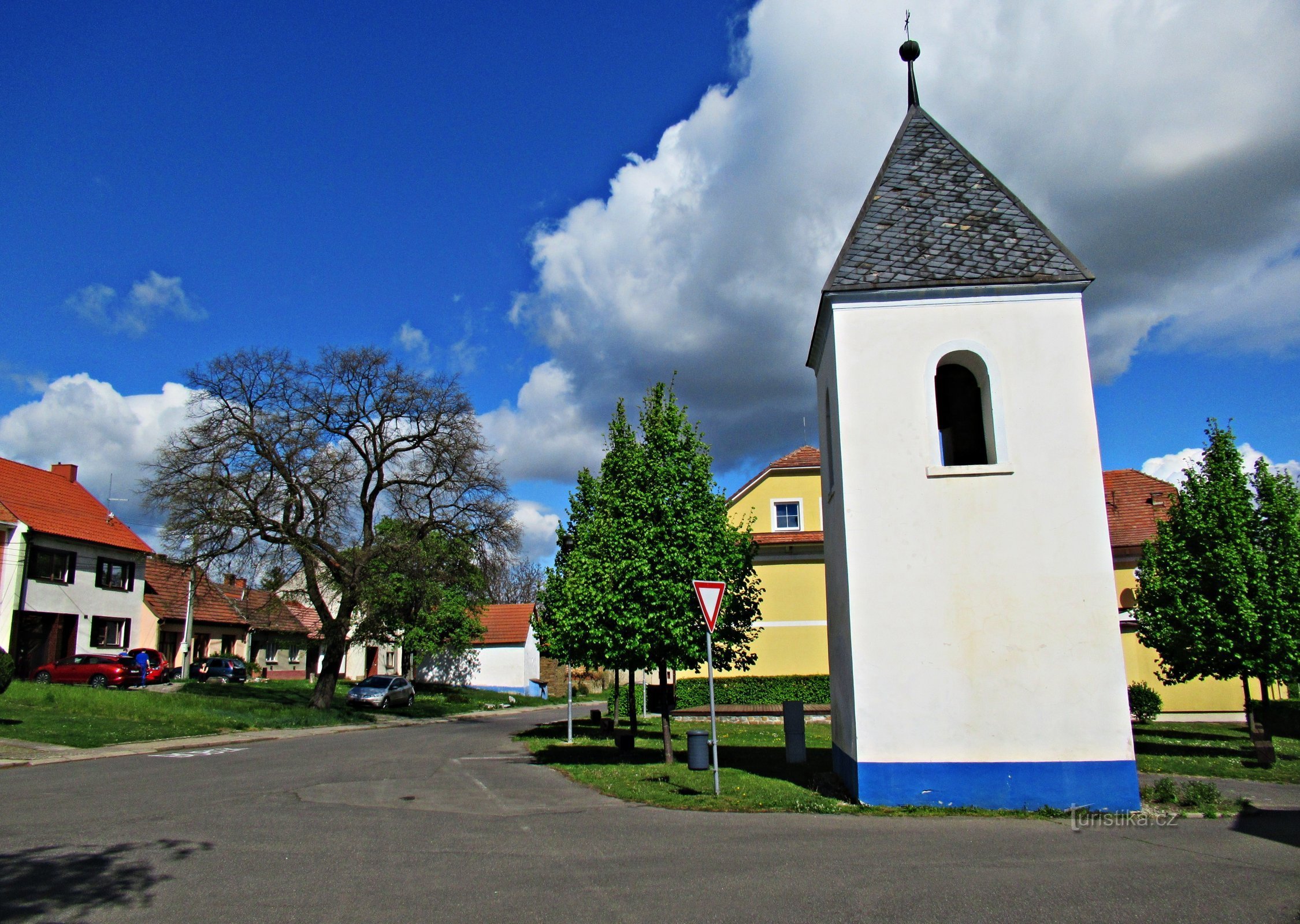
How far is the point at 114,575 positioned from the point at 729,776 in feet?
133

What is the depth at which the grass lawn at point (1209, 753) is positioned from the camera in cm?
1504

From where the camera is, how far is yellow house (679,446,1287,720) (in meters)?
28.1

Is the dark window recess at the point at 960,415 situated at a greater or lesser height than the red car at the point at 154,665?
greater

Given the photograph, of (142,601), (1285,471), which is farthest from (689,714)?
(142,601)

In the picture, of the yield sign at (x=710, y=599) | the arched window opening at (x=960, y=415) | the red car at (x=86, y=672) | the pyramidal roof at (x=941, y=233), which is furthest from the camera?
the red car at (x=86, y=672)

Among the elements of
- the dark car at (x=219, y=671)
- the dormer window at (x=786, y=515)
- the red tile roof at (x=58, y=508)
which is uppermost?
the red tile roof at (x=58, y=508)

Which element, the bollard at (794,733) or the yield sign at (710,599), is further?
the bollard at (794,733)

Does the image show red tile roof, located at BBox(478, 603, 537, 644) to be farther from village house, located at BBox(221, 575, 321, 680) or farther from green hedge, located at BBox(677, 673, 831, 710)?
green hedge, located at BBox(677, 673, 831, 710)

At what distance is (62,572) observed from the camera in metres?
39.5

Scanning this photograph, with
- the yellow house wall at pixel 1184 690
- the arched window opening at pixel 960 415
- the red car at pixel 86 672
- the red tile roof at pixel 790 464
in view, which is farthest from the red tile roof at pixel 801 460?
the red car at pixel 86 672

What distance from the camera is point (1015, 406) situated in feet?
37.1

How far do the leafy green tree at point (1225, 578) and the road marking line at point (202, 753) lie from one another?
69.5 ft

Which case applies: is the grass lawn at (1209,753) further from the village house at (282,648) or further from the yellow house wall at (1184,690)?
the village house at (282,648)

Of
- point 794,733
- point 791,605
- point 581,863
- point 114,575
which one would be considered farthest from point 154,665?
point 581,863
